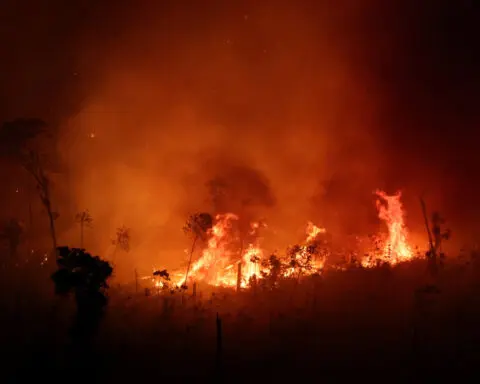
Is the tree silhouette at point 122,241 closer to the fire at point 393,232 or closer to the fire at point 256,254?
the fire at point 256,254

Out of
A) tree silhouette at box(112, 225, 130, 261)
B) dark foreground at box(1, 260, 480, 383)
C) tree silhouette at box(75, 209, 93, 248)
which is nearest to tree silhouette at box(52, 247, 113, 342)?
dark foreground at box(1, 260, 480, 383)

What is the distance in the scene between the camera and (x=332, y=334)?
16.6 metres

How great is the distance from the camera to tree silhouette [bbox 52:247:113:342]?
13750 mm

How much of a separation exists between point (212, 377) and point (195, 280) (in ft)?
36.3

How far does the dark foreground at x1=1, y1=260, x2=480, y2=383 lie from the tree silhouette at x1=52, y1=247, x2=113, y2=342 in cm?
67

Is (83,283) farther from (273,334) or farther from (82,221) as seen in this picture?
(82,221)

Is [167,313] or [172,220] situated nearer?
[167,313]

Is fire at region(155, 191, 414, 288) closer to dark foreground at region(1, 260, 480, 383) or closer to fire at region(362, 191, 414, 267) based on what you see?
fire at region(362, 191, 414, 267)

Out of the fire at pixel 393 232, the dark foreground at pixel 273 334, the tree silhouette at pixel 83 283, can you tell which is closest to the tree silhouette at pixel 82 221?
the dark foreground at pixel 273 334

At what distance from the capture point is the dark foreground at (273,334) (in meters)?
14.4

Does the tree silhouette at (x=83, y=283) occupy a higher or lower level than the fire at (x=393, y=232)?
lower

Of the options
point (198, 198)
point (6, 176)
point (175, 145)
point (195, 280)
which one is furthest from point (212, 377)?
point (6, 176)

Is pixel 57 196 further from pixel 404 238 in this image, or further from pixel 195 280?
pixel 404 238

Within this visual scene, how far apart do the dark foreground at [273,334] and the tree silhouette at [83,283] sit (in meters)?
0.67
